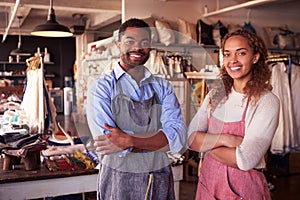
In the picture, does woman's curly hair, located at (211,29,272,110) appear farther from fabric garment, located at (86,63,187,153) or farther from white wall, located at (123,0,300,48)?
white wall, located at (123,0,300,48)

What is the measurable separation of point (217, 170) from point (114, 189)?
0.50 metres

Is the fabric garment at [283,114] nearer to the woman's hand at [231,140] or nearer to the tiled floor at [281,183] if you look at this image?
the tiled floor at [281,183]

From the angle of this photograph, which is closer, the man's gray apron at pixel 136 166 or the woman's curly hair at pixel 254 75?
the man's gray apron at pixel 136 166

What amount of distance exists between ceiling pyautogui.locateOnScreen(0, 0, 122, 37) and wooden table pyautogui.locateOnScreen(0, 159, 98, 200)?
11.3 ft

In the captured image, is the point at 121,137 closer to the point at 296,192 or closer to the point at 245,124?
the point at 245,124

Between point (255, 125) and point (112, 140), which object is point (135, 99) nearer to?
point (112, 140)

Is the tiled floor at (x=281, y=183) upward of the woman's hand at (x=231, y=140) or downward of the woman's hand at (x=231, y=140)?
downward

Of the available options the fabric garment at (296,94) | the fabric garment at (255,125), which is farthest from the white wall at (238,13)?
the fabric garment at (255,125)

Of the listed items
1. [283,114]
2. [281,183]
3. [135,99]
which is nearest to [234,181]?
[135,99]

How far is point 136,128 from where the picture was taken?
0.89 metres

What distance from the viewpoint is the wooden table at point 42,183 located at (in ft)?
5.52

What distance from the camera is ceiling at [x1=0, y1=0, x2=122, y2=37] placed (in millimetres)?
4836

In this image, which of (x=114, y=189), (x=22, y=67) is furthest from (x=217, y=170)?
(x=22, y=67)

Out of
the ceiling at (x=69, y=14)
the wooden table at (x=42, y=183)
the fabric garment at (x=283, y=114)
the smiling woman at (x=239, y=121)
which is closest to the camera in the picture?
the smiling woman at (x=239, y=121)
